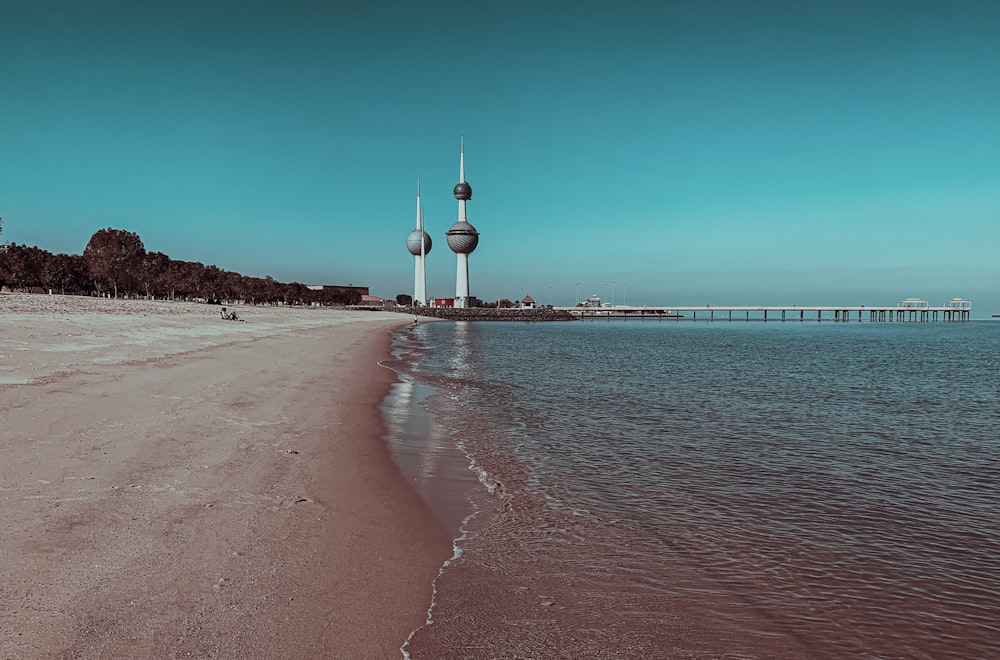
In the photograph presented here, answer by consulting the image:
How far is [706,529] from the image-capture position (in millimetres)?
6055

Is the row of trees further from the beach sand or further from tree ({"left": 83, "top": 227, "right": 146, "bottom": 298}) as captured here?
the beach sand

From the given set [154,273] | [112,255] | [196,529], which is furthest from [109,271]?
[196,529]

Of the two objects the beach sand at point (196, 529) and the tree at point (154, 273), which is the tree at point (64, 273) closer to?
the tree at point (154, 273)

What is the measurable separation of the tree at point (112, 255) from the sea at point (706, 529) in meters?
86.1

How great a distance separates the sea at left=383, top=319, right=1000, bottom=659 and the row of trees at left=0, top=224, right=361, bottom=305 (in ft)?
287

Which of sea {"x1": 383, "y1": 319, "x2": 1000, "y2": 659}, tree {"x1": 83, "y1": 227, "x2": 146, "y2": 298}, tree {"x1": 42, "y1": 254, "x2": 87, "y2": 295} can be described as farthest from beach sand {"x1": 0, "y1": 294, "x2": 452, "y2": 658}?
tree {"x1": 42, "y1": 254, "x2": 87, "y2": 295}

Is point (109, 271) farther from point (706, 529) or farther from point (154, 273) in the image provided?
point (706, 529)

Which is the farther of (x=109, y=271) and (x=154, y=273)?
(x=154, y=273)

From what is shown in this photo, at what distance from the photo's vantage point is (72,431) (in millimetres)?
7168

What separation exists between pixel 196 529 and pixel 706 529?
487 cm

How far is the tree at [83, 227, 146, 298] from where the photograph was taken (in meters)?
81.0

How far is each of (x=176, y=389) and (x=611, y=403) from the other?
978cm

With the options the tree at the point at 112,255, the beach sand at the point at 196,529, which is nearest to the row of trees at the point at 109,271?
the tree at the point at 112,255

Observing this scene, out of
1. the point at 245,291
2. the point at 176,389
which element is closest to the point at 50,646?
the point at 176,389
